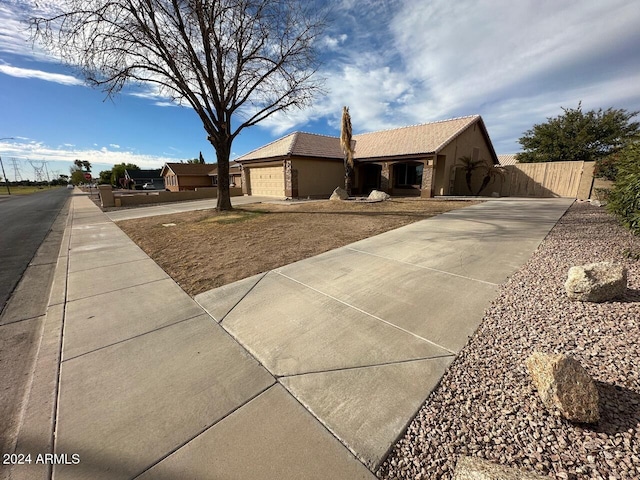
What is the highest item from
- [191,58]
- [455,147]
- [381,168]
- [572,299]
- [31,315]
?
[191,58]

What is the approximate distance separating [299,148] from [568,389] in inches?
743

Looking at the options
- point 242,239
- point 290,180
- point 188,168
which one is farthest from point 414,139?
point 188,168

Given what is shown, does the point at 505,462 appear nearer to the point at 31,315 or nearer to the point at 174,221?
the point at 31,315

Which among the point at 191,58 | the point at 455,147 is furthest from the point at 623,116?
the point at 191,58

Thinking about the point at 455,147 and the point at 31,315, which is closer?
the point at 31,315

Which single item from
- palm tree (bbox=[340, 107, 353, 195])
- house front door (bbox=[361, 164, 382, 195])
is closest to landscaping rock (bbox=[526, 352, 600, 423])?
palm tree (bbox=[340, 107, 353, 195])

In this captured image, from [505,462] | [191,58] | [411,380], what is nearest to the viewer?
[505,462]

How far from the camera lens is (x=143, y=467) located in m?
1.65

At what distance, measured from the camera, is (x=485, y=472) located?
57.0 inches

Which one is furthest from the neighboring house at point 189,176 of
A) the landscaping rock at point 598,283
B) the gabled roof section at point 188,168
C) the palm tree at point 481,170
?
the landscaping rock at point 598,283

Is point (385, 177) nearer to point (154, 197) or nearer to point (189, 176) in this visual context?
point (154, 197)

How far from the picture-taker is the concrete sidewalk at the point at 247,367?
173 centimetres

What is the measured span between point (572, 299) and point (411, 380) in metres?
2.71

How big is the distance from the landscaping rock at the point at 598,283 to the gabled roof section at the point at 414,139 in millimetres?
14895
